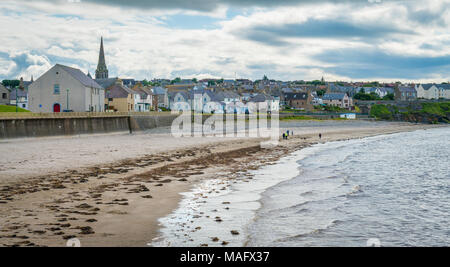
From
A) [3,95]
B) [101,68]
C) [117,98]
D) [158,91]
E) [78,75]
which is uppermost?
[101,68]

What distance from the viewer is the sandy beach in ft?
38.6

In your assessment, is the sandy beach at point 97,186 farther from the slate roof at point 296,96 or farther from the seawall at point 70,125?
the slate roof at point 296,96

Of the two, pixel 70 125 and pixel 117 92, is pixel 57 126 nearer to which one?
pixel 70 125

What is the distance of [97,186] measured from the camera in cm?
1869

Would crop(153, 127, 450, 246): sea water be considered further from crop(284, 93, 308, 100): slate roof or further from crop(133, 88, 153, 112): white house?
crop(284, 93, 308, 100): slate roof

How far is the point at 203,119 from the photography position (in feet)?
248

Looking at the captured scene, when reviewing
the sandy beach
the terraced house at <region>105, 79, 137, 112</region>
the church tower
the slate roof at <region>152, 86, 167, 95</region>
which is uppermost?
the church tower

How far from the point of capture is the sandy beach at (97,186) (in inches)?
464

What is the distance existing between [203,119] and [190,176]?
5272 cm

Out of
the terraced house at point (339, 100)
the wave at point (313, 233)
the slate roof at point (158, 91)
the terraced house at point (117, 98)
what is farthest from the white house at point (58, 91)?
the terraced house at point (339, 100)

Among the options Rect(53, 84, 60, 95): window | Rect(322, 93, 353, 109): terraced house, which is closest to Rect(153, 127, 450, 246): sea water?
Rect(53, 84, 60, 95): window

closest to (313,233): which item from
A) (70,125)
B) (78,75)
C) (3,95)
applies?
(70,125)

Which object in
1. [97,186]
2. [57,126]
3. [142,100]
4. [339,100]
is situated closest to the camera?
[97,186]
